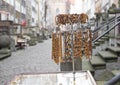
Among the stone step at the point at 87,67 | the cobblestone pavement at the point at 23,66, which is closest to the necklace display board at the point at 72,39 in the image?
the stone step at the point at 87,67

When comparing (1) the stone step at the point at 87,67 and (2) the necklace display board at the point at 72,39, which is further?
(1) the stone step at the point at 87,67

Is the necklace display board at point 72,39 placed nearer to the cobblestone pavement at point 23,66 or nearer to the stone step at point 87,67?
the stone step at point 87,67

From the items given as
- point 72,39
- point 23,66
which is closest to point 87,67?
point 72,39

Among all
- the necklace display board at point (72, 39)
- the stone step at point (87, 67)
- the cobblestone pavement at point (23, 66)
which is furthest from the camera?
the cobblestone pavement at point (23, 66)

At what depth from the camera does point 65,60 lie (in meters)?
6.54

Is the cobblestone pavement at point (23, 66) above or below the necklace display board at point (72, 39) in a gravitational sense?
below

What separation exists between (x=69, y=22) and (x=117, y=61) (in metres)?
2.65

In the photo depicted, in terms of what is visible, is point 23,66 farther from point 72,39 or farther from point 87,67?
point 72,39

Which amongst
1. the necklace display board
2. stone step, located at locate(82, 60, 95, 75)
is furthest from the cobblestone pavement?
the necklace display board

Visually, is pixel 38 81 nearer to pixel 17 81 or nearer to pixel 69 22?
pixel 17 81

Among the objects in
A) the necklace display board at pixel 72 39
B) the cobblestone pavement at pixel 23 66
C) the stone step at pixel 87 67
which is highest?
the necklace display board at pixel 72 39

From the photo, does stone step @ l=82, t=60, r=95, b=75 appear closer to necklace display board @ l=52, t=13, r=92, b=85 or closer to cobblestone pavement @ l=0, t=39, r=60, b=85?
necklace display board @ l=52, t=13, r=92, b=85

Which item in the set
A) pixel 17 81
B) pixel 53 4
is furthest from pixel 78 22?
pixel 53 4

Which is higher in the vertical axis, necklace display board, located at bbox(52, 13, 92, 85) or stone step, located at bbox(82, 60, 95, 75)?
necklace display board, located at bbox(52, 13, 92, 85)
